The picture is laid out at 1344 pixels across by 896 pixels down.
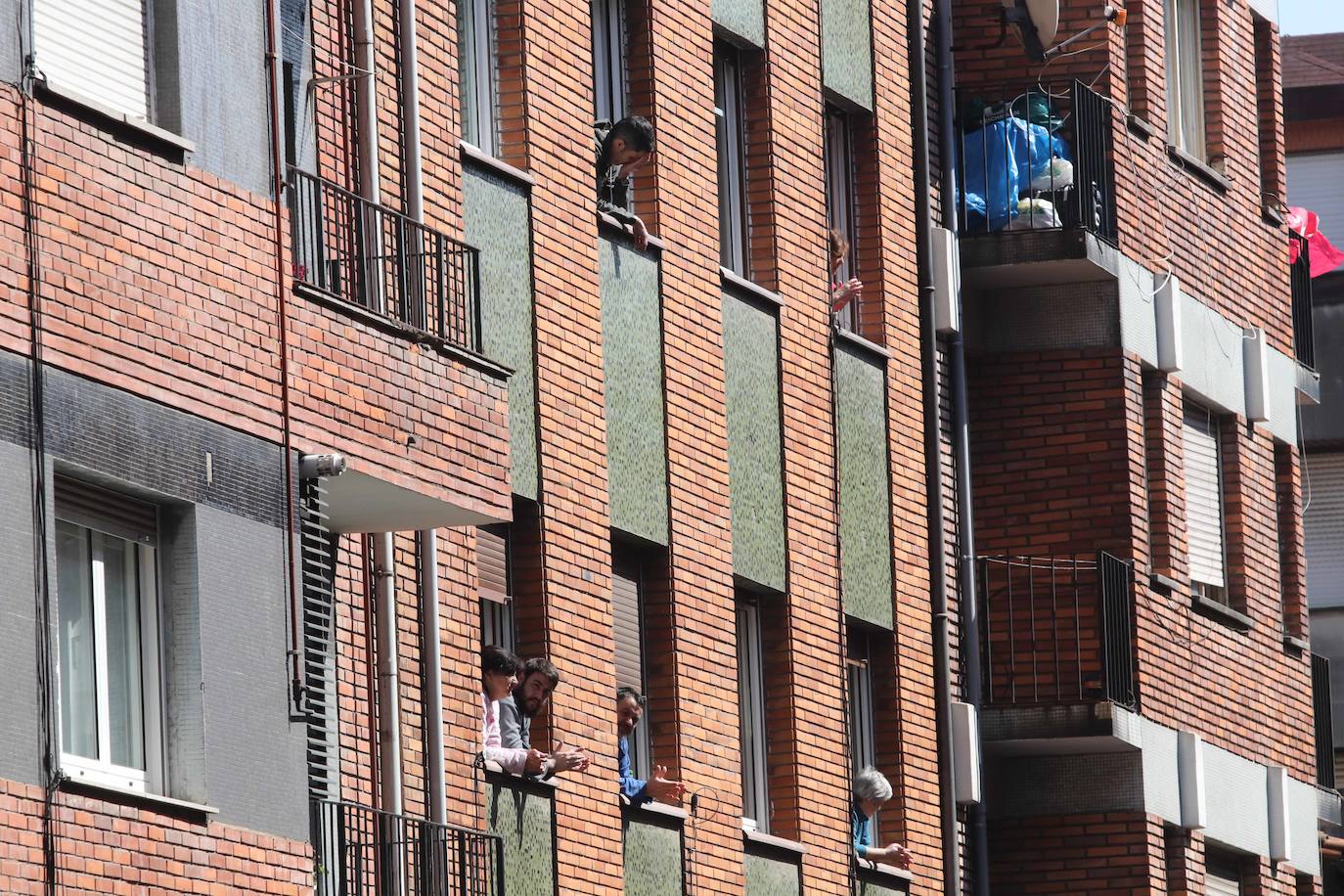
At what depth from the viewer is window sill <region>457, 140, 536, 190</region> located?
2095cm

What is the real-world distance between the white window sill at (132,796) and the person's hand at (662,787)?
18.3ft

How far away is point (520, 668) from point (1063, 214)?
32.5 ft

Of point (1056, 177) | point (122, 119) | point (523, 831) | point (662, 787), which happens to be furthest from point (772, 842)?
point (122, 119)

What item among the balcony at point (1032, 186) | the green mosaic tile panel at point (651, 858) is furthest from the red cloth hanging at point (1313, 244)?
the green mosaic tile panel at point (651, 858)

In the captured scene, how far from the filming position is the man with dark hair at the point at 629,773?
21.7m

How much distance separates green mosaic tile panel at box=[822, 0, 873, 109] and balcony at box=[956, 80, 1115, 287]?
1.61 metres

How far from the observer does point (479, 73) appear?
21891 mm

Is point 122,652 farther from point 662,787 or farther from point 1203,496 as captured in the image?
point 1203,496

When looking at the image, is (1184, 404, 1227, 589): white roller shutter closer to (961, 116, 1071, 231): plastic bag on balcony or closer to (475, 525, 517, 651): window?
(961, 116, 1071, 231): plastic bag on balcony

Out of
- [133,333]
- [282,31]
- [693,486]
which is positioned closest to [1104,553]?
[693,486]

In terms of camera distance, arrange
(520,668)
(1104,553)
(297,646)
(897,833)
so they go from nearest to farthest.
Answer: (297,646), (520,668), (897,833), (1104,553)

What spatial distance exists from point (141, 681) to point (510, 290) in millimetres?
5248

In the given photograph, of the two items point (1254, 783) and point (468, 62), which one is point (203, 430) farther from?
point (1254, 783)

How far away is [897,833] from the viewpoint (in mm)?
26484
